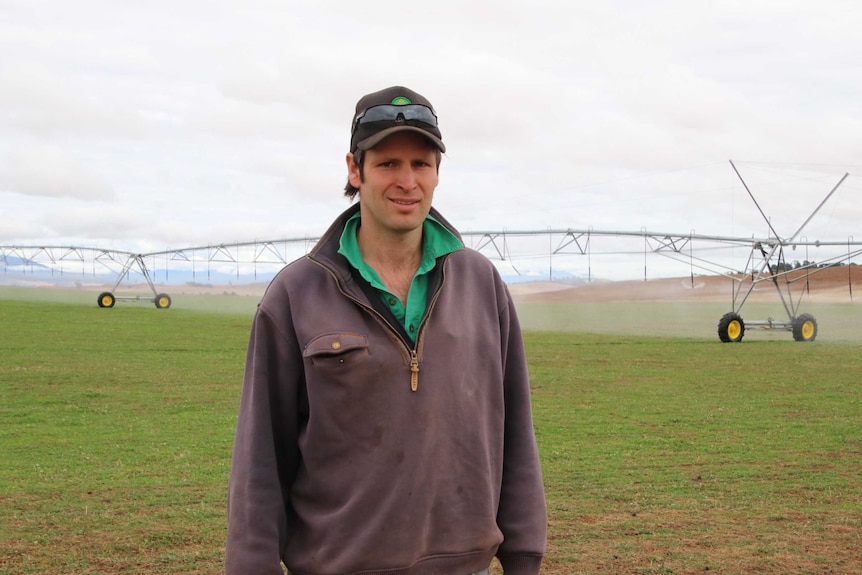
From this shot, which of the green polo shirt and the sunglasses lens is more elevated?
the sunglasses lens

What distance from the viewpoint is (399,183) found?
253 cm

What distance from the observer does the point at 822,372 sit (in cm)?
1827

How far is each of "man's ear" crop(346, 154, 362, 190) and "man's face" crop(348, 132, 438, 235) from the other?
7cm

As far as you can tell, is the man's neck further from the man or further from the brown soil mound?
the brown soil mound

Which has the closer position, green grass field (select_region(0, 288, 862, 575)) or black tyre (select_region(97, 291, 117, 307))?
green grass field (select_region(0, 288, 862, 575))

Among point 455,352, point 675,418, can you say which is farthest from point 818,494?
point 455,352

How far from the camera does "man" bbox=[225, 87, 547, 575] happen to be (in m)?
2.42

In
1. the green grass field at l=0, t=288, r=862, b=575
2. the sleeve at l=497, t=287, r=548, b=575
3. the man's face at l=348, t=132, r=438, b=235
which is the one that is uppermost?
the man's face at l=348, t=132, r=438, b=235

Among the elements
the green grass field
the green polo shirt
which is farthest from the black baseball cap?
the green grass field

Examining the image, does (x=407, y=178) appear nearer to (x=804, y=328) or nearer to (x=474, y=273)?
(x=474, y=273)

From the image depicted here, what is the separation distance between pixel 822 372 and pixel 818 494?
1145cm

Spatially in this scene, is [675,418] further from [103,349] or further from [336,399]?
[103,349]

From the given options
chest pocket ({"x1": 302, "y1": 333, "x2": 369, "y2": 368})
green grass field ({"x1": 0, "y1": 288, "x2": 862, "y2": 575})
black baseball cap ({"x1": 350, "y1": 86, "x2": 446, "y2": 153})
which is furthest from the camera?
green grass field ({"x1": 0, "y1": 288, "x2": 862, "y2": 575})

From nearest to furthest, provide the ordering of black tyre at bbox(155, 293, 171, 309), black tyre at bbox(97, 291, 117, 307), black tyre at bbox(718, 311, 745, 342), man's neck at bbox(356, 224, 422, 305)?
man's neck at bbox(356, 224, 422, 305), black tyre at bbox(718, 311, 745, 342), black tyre at bbox(97, 291, 117, 307), black tyre at bbox(155, 293, 171, 309)
